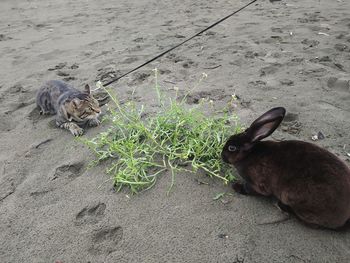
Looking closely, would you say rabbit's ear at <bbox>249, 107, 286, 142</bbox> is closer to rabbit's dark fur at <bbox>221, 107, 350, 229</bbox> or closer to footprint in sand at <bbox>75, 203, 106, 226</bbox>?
rabbit's dark fur at <bbox>221, 107, 350, 229</bbox>

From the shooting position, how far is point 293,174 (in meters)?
2.37

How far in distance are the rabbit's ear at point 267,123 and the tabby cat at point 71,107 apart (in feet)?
6.51

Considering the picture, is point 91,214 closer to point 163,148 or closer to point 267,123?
point 163,148

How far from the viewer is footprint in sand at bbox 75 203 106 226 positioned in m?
2.71

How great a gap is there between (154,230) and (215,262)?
19.8 inches

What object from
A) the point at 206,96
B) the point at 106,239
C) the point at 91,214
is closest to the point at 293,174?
the point at 106,239

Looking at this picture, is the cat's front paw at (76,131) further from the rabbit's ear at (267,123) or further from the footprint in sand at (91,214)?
the rabbit's ear at (267,123)

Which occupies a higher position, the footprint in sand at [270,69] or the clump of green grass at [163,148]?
the clump of green grass at [163,148]

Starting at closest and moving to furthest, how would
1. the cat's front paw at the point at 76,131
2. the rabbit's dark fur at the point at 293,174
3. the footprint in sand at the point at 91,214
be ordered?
the rabbit's dark fur at the point at 293,174 → the footprint in sand at the point at 91,214 → the cat's front paw at the point at 76,131

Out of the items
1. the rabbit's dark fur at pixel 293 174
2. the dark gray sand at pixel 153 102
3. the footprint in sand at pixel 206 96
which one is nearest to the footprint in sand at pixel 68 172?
the dark gray sand at pixel 153 102

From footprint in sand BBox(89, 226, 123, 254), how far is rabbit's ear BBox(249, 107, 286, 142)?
1.19 metres

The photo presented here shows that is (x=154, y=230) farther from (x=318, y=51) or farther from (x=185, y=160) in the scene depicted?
(x=318, y=51)

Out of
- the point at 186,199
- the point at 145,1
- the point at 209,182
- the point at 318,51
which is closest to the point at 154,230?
the point at 186,199

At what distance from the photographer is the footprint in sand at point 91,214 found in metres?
2.71
